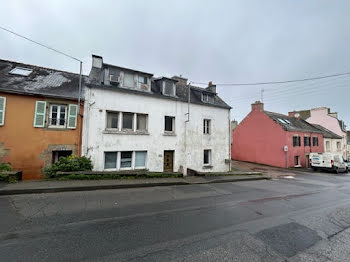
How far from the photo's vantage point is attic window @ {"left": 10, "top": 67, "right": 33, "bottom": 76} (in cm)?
1042

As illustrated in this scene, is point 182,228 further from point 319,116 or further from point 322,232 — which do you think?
point 319,116

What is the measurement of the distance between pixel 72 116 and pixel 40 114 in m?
1.57

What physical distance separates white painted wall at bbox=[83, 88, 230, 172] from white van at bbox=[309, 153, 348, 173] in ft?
46.1

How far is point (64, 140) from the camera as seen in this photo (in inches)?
392

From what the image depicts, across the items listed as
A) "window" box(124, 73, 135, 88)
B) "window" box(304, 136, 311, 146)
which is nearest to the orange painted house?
"window" box(124, 73, 135, 88)

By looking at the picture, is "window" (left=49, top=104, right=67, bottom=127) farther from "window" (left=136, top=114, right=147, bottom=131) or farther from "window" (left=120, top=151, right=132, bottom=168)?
"window" (left=136, top=114, right=147, bottom=131)

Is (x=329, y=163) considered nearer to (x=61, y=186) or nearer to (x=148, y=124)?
(x=148, y=124)

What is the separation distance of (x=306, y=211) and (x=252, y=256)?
4266 millimetres

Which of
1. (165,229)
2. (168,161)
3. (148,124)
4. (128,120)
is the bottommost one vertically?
(165,229)

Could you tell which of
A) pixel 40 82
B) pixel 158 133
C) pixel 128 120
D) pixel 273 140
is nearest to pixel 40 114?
pixel 40 82

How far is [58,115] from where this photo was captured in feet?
33.0

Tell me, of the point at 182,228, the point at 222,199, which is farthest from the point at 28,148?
Answer: the point at 222,199

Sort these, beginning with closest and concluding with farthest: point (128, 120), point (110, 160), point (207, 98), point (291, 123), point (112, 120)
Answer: point (110, 160) < point (112, 120) < point (128, 120) < point (207, 98) < point (291, 123)

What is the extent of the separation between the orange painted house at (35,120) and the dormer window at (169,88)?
625 cm
